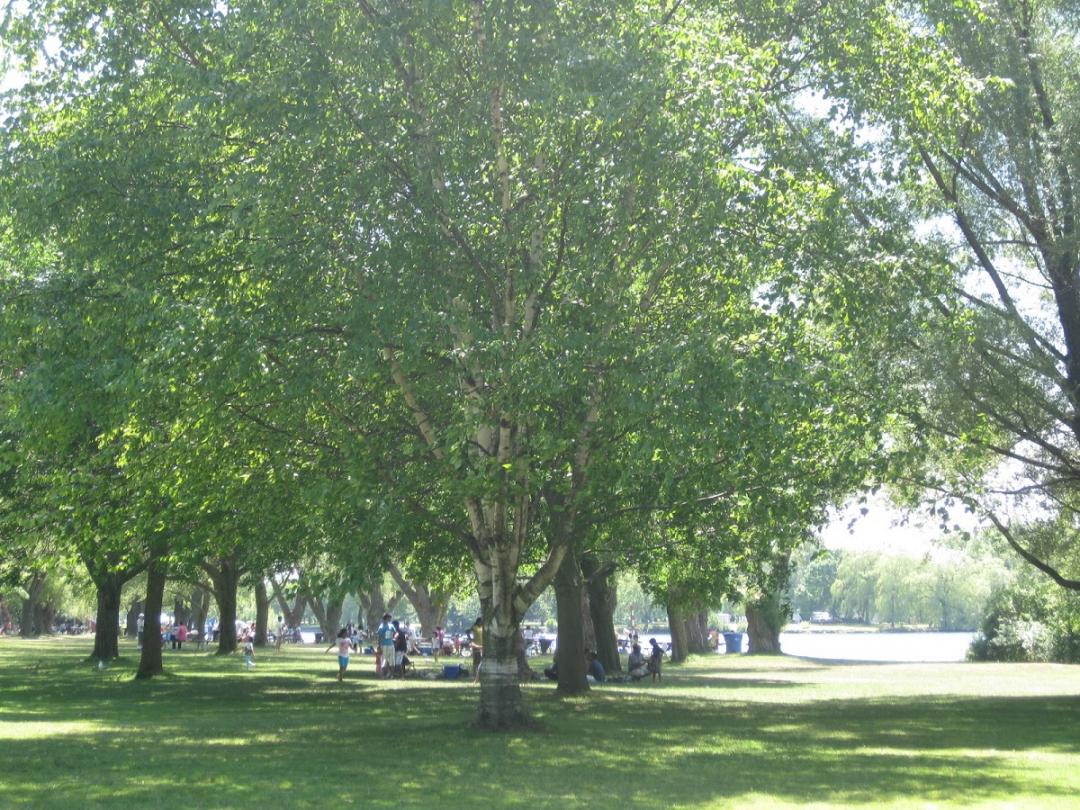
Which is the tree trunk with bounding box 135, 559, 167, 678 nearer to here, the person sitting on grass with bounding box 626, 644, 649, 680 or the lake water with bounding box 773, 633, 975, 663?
the person sitting on grass with bounding box 626, 644, 649, 680

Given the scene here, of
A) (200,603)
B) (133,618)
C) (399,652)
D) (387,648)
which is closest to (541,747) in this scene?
(387,648)

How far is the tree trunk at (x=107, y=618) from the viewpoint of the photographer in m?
32.7

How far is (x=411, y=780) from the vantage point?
1212 cm

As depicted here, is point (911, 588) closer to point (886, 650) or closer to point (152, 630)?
point (886, 650)

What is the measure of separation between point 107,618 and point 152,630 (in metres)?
6.96

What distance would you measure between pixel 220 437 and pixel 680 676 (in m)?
21.3

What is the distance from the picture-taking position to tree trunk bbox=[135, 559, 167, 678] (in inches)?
1148

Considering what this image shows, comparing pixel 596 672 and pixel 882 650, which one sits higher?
pixel 596 672

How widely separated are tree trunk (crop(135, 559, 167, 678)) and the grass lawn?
2.41 feet

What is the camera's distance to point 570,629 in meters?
24.2

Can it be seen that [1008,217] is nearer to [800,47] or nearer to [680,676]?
[800,47]

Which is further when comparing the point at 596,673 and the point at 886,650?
the point at 886,650

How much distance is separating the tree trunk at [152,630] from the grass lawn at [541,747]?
734 mm

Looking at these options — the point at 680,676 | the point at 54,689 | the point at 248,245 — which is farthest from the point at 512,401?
the point at 680,676
